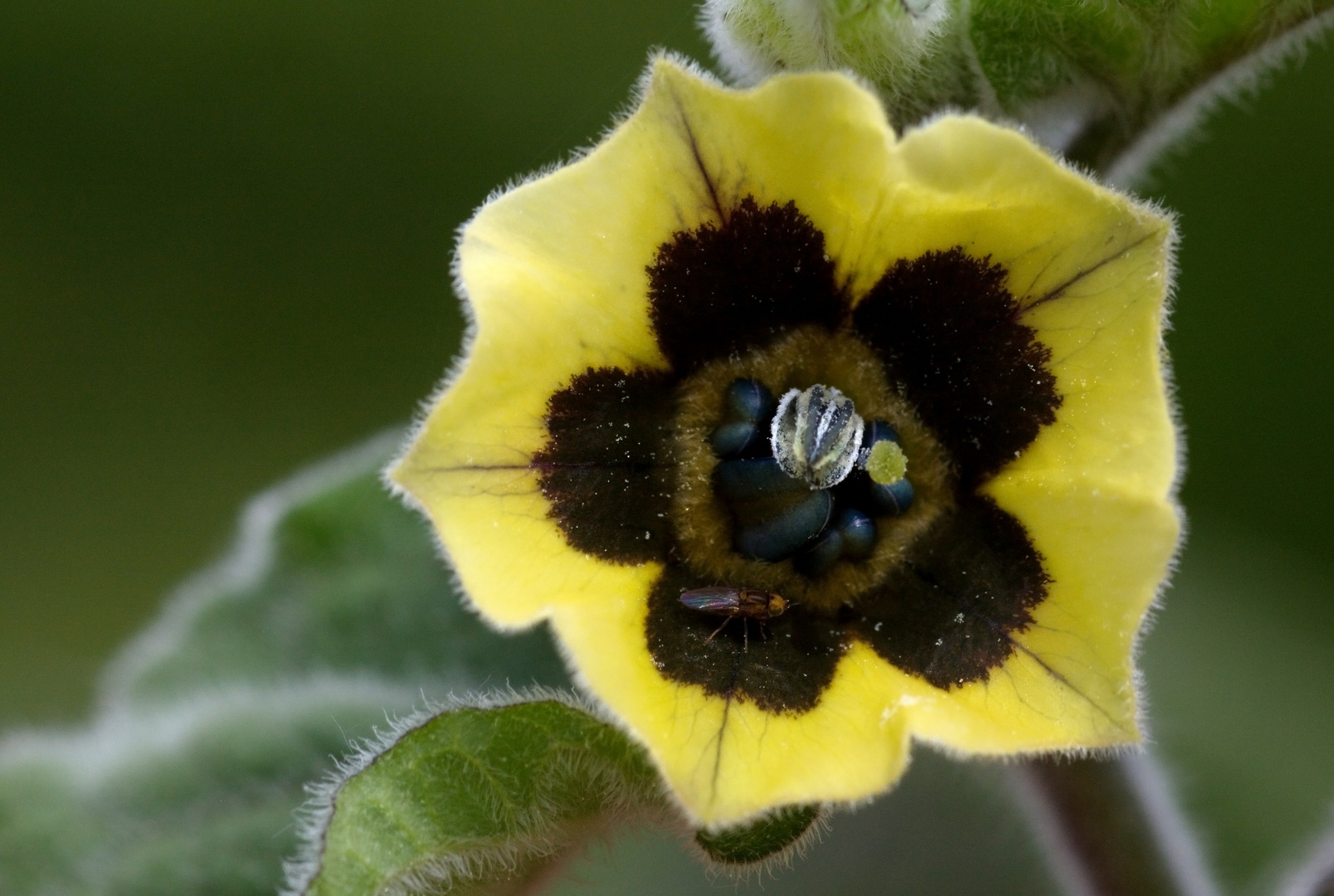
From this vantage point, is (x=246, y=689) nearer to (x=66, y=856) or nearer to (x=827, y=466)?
(x=66, y=856)

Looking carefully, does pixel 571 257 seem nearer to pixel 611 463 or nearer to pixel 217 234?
pixel 611 463

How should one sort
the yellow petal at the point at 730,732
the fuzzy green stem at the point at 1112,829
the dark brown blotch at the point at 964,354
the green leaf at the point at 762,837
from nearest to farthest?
the yellow petal at the point at 730,732, the green leaf at the point at 762,837, the dark brown blotch at the point at 964,354, the fuzzy green stem at the point at 1112,829

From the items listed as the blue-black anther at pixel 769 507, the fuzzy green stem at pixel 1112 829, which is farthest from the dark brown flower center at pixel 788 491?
the fuzzy green stem at pixel 1112 829

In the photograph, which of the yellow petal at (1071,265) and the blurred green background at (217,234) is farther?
the blurred green background at (217,234)

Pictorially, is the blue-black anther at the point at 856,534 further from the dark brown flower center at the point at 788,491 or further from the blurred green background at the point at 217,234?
the blurred green background at the point at 217,234

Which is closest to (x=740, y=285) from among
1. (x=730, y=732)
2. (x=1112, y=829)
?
(x=730, y=732)

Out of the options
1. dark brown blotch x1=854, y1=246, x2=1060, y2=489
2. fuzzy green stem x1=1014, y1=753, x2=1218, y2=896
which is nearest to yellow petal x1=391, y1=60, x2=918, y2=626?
dark brown blotch x1=854, y1=246, x2=1060, y2=489
